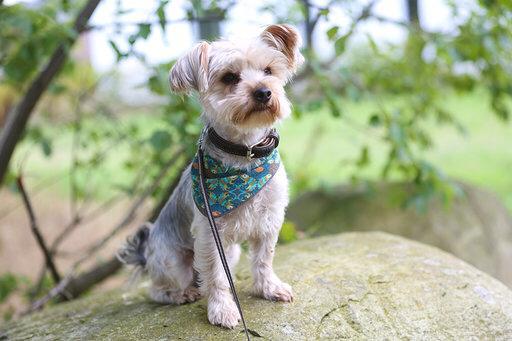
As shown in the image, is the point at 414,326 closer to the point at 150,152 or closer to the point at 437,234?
the point at 437,234

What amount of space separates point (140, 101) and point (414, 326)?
10.6m

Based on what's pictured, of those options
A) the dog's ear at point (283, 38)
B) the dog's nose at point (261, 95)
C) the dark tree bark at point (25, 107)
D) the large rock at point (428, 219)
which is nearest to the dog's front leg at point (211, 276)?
the dog's nose at point (261, 95)

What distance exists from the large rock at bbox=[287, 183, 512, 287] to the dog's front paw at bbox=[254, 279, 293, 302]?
9.80 ft

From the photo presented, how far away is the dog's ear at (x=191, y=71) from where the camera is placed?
330 centimetres

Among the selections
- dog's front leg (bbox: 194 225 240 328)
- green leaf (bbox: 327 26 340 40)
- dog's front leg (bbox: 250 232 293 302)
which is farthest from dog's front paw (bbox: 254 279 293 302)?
Result: green leaf (bbox: 327 26 340 40)

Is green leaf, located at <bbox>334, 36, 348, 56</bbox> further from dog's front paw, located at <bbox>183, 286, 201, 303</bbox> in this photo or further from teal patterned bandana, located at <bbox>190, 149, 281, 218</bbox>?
dog's front paw, located at <bbox>183, 286, 201, 303</bbox>

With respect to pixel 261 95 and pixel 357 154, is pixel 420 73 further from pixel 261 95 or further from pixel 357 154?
pixel 357 154

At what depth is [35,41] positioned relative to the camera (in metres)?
5.03

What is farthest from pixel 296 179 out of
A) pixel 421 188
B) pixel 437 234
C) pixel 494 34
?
pixel 494 34

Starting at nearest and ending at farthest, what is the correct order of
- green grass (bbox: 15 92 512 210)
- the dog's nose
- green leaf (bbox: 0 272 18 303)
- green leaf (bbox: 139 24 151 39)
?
the dog's nose, green leaf (bbox: 139 24 151 39), green leaf (bbox: 0 272 18 303), green grass (bbox: 15 92 512 210)

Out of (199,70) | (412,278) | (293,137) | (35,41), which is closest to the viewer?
(199,70)

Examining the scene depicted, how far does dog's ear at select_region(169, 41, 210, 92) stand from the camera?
330 cm

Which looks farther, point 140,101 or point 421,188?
point 140,101

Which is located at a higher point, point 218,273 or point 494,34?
point 494,34
